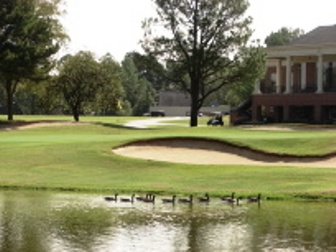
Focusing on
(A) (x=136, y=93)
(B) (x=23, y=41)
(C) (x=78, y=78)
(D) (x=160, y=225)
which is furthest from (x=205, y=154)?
(A) (x=136, y=93)

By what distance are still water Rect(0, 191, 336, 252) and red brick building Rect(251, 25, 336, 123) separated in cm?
5050

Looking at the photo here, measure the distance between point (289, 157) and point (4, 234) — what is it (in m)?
22.6

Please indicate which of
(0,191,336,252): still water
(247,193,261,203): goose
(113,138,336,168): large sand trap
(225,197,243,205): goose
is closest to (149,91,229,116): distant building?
(113,138,336,168): large sand trap

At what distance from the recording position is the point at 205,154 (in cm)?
3988

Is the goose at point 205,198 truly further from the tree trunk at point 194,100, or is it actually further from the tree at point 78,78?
the tree at point 78,78

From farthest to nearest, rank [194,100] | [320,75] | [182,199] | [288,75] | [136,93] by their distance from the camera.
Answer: [136,93]
[288,75]
[194,100]
[320,75]
[182,199]

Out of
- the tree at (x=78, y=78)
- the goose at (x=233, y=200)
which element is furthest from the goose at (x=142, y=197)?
the tree at (x=78, y=78)

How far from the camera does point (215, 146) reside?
41188 mm

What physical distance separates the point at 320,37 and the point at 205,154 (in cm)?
4486

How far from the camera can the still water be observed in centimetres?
1616

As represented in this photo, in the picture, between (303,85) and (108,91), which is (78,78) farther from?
(303,85)

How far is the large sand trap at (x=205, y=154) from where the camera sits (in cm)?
3675

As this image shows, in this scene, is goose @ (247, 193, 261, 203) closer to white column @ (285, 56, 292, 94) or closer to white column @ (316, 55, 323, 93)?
white column @ (316, 55, 323, 93)

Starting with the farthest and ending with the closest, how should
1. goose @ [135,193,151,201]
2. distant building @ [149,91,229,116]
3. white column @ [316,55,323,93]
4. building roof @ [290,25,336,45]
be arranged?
distant building @ [149,91,229,116], building roof @ [290,25,336,45], white column @ [316,55,323,93], goose @ [135,193,151,201]
